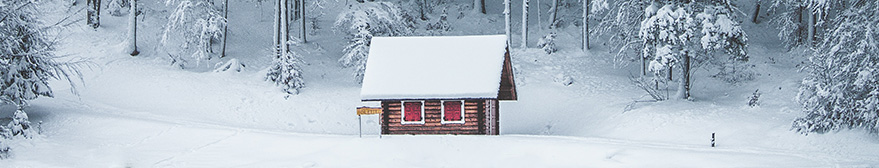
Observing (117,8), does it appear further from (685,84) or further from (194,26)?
(685,84)

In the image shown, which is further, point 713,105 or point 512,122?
point 512,122

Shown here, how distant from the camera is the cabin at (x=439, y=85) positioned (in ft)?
78.2

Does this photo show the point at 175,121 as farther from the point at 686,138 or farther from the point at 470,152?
the point at 686,138

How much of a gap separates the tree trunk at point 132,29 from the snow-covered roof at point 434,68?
12594 millimetres

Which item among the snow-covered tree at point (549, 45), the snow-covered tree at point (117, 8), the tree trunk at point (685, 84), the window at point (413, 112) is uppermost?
the snow-covered tree at point (117, 8)

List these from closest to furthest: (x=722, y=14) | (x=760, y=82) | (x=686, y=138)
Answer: (x=686, y=138)
(x=722, y=14)
(x=760, y=82)

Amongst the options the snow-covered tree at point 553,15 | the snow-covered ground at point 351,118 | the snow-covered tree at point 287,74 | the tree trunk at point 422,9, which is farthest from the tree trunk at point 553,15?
the snow-covered tree at point 287,74

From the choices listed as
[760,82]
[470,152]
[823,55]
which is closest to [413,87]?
[470,152]

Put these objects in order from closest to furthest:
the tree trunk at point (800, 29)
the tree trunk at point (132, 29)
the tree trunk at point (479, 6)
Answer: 1. the tree trunk at point (132, 29)
2. the tree trunk at point (800, 29)
3. the tree trunk at point (479, 6)

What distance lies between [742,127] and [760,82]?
9.03 meters

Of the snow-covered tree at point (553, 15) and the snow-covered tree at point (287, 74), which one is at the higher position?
the snow-covered tree at point (553, 15)

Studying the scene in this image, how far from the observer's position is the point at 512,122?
99.6 ft

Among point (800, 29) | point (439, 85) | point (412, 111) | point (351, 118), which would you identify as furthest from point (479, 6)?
point (439, 85)

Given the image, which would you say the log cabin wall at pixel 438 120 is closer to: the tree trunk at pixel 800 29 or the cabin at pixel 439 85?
the cabin at pixel 439 85
